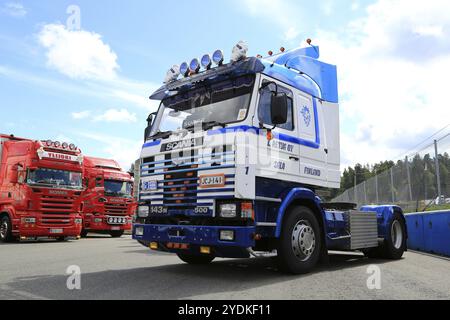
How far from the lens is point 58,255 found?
9.86 metres

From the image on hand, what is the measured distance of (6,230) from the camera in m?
14.3

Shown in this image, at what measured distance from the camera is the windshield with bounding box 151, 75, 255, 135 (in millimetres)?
6434

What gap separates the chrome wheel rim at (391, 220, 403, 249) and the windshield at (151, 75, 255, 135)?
5.32 m

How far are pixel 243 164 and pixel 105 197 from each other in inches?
515

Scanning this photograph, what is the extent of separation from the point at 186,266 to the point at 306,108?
11.7 ft

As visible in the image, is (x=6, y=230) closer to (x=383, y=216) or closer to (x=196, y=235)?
(x=196, y=235)

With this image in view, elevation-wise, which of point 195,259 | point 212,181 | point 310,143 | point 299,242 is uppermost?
point 310,143

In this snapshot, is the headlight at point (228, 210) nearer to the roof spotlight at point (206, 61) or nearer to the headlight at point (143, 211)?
the headlight at point (143, 211)

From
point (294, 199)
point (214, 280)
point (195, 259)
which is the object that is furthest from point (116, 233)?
point (294, 199)

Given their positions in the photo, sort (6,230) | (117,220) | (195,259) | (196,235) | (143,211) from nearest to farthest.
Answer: (196,235) < (143,211) < (195,259) < (6,230) < (117,220)

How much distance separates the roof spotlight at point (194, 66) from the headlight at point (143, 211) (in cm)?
240
